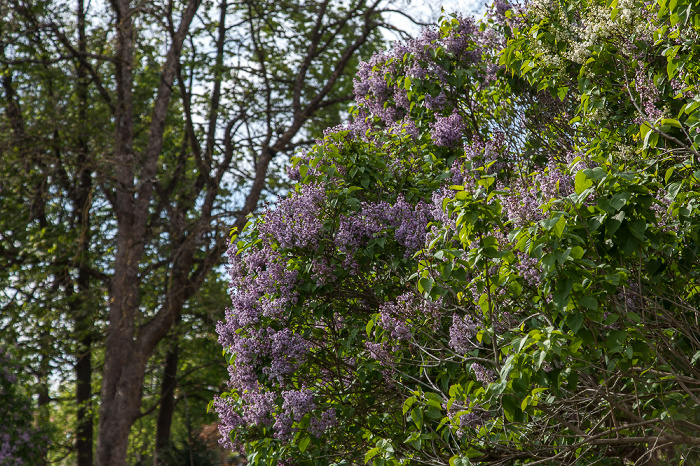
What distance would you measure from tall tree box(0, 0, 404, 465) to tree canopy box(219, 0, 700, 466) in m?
5.38

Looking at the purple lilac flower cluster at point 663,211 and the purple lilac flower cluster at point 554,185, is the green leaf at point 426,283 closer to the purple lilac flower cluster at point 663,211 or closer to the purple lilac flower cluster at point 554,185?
the purple lilac flower cluster at point 554,185

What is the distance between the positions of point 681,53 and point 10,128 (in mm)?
10440

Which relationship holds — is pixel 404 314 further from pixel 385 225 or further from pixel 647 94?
pixel 647 94

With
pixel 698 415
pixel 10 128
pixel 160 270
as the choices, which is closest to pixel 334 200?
pixel 698 415

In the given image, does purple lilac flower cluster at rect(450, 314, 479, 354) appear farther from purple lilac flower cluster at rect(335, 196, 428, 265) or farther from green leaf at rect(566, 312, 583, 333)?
green leaf at rect(566, 312, 583, 333)

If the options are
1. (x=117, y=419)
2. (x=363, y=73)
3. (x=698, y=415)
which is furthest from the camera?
(x=117, y=419)

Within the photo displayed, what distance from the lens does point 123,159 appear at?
10.7 meters

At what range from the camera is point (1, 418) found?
1084 cm

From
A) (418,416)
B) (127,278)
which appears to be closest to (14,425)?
(127,278)

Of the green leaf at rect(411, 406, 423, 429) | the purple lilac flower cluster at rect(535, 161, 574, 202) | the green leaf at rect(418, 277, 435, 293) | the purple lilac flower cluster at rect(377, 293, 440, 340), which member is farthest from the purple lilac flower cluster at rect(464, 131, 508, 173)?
the green leaf at rect(411, 406, 423, 429)

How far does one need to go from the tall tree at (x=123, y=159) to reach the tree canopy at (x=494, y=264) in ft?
17.6

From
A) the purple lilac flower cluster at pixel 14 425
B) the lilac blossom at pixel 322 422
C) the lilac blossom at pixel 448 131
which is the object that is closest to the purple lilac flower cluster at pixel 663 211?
the lilac blossom at pixel 448 131

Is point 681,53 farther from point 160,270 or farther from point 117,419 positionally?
point 160,270

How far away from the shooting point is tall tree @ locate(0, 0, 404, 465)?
10828mm
